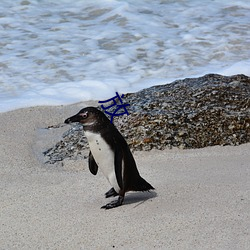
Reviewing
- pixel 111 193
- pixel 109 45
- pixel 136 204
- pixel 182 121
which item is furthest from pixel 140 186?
pixel 109 45

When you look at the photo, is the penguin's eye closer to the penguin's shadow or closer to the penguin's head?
the penguin's head

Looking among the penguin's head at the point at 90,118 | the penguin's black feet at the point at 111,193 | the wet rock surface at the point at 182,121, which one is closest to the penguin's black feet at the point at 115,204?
the penguin's black feet at the point at 111,193

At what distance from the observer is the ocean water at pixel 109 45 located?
7105 mm

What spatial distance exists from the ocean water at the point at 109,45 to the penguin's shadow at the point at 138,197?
259 cm

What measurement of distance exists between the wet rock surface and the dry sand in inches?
4.3

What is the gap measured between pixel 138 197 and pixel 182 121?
1.25m

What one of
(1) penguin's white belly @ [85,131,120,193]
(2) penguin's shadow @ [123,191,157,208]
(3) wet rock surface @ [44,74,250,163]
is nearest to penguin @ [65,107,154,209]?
(1) penguin's white belly @ [85,131,120,193]

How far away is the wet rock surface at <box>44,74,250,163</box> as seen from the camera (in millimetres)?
4836

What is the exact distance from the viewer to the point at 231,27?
9297 mm

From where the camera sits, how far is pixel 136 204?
146 inches

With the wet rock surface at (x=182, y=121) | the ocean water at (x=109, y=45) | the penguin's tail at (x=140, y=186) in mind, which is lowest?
the ocean water at (x=109, y=45)

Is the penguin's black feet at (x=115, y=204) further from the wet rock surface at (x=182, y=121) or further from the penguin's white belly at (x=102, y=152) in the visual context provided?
the wet rock surface at (x=182, y=121)

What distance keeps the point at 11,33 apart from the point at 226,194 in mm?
6156

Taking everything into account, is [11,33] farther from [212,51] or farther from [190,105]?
[190,105]
